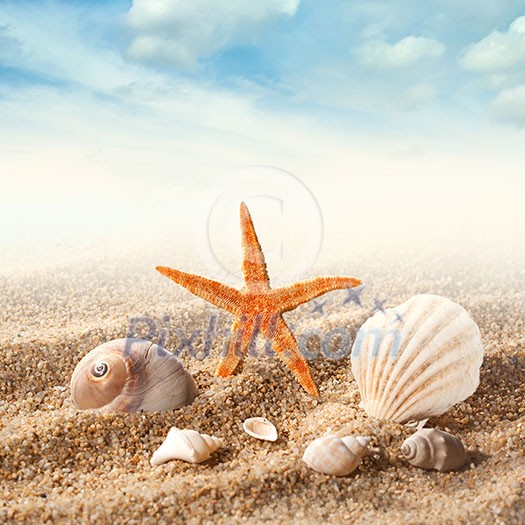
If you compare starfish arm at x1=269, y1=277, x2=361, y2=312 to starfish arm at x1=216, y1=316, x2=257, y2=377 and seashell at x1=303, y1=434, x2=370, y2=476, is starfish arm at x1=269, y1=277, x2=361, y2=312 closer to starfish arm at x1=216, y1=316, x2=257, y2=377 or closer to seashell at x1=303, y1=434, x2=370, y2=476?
starfish arm at x1=216, y1=316, x2=257, y2=377

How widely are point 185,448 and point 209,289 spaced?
2.10 feet

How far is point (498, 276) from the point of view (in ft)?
12.5

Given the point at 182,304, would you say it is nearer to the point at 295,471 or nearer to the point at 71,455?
the point at 71,455

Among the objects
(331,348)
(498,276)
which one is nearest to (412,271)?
(498,276)

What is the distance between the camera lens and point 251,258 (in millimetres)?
2264

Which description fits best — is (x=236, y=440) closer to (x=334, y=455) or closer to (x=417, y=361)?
(x=334, y=455)

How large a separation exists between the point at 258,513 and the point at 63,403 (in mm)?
914

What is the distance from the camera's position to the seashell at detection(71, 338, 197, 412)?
2043mm

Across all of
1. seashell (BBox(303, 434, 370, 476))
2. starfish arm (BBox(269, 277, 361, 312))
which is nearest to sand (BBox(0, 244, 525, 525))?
seashell (BBox(303, 434, 370, 476))

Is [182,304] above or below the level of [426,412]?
above

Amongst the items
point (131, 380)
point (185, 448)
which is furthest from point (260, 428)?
point (131, 380)

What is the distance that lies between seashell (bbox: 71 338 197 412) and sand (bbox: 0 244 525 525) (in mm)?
49

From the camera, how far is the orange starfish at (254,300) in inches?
88.0

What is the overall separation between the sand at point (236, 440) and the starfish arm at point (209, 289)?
26 cm
